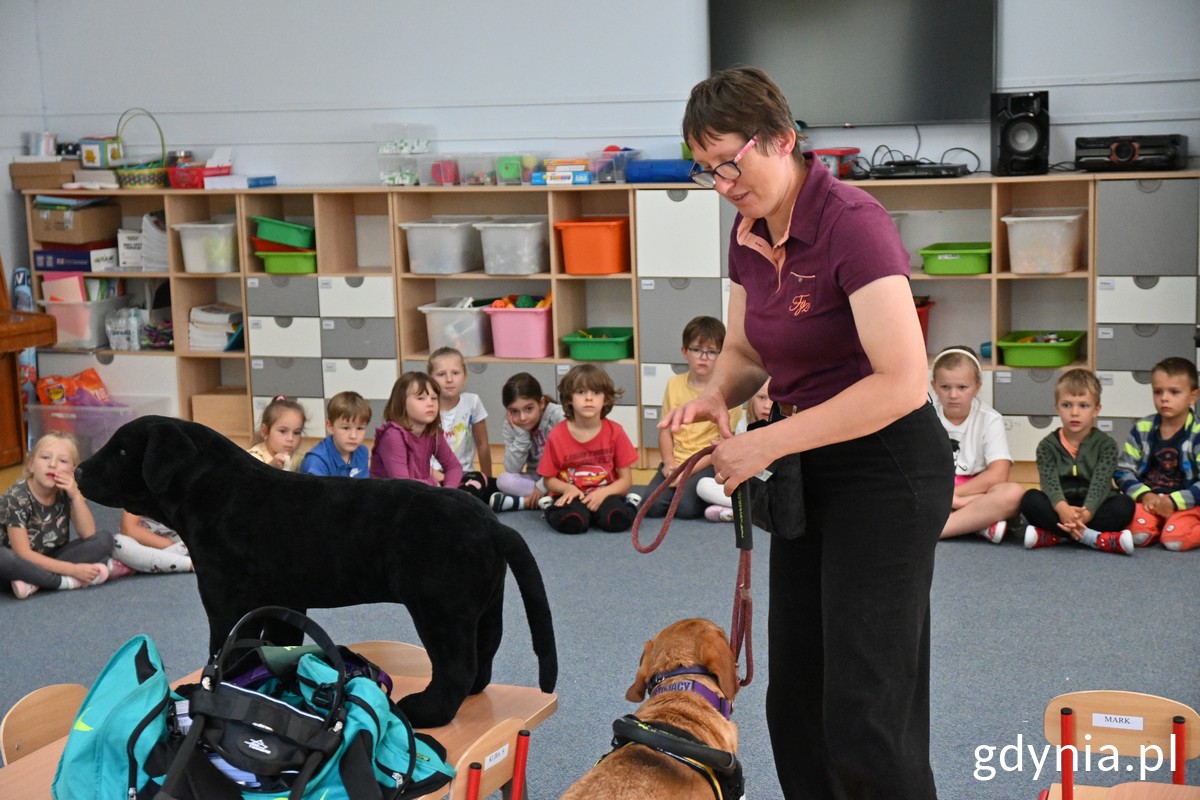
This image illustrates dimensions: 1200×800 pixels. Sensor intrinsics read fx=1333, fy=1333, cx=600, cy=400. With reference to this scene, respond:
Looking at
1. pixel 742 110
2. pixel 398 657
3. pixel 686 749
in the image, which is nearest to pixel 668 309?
pixel 398 657

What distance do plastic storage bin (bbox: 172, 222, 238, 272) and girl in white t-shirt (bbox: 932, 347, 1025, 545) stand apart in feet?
11.2

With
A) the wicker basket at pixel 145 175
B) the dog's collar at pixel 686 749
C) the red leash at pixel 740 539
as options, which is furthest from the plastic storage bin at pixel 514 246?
the dog's collar at pixel 686 749

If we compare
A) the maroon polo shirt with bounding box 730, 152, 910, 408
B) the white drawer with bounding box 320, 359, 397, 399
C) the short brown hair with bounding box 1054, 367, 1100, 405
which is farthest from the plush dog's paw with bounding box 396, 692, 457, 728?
the white drawer with bounding box 320, 359, 397, 399

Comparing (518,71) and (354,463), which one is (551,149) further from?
(354,463)

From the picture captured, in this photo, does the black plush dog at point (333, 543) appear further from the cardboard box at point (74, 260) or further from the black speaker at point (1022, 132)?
the cardboard box at point (74, 260)

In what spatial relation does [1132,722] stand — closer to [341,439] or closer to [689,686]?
[689,686]

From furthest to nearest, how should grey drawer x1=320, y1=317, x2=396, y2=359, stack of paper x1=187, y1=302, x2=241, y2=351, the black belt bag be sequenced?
stack of paper x1=187, y1=302, x2=241, y2=351
grey drawer x1=320, y1=317, x2=396, y2=359
the black belt bag

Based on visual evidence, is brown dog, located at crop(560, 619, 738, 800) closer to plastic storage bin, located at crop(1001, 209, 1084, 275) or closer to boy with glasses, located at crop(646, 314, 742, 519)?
boy with glasses, located at crop(646, 314, 742, 519)

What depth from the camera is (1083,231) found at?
5449 millimetres

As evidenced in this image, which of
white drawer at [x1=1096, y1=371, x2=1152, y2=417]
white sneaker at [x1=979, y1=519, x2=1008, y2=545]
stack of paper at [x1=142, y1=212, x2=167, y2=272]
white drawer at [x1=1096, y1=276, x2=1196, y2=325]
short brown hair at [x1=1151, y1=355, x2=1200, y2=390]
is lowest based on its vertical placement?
white sneaker at [x1=979, y1=519, x2=1008, y2=545]

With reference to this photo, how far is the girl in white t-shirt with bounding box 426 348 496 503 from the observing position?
5297mm

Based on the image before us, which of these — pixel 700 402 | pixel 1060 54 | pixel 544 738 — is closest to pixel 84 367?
pixel 544 738

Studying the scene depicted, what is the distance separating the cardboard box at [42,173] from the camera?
21.6 feet

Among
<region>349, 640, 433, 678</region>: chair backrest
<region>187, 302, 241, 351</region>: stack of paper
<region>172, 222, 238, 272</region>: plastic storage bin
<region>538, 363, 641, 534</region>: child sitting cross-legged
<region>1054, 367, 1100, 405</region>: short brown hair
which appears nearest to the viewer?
<region>349, 640, 433, 678</region>: chair backrest
